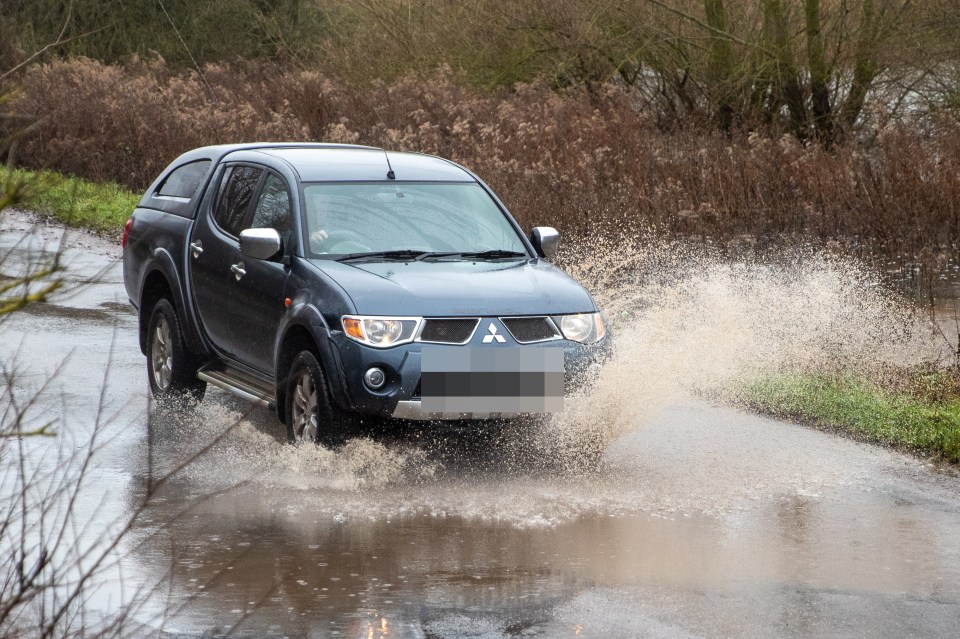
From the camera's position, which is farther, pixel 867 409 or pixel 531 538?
pixel 867 409

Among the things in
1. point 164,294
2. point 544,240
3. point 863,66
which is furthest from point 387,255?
point 863,66

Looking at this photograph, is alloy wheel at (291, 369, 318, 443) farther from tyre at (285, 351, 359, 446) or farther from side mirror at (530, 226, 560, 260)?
side mirror at (530, 226, 560, 260)

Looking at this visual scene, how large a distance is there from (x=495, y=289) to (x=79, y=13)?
36.1 m

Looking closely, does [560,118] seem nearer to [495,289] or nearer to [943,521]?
[495,289]

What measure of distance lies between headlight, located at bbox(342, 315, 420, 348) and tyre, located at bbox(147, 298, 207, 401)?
2.27 m

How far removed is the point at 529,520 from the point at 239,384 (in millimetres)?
2632

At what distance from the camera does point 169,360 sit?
9.61 meters

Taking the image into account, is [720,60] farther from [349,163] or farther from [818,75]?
[349,163]

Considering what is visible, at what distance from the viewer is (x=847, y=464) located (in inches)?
323

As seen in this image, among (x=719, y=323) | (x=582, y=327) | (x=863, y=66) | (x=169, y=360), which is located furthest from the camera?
(x=863, y=66)

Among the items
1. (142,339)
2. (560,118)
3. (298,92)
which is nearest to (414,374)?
(142,339)

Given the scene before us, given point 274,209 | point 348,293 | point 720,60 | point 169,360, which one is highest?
point 720,60

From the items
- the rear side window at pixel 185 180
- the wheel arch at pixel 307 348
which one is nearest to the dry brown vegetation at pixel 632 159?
the rear side window at pixel 185 180

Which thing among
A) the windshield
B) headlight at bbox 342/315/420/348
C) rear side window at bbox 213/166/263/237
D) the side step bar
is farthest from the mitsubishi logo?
rear side window at bbox 213/166/263/237
